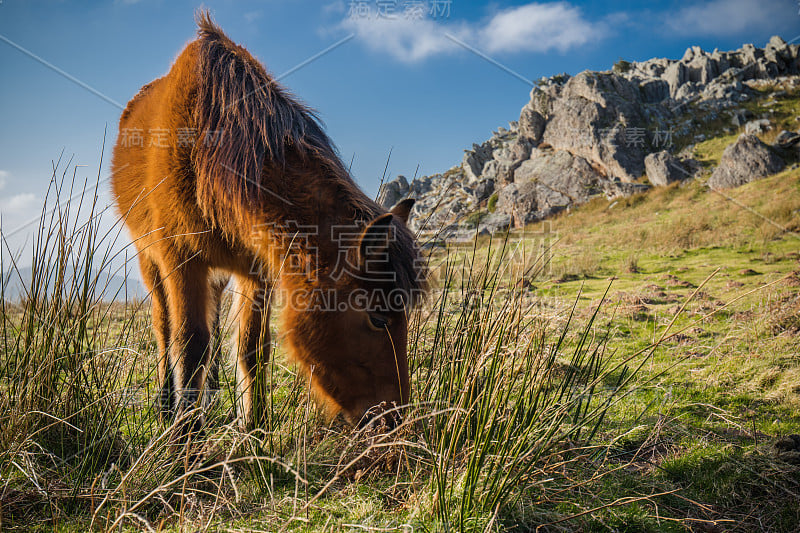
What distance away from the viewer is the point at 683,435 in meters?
2.81

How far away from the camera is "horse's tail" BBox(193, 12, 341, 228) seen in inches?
95.6

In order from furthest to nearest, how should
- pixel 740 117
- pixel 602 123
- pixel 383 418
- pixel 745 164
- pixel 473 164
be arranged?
pixel 473 164 < pixel 602 123 < pixel 740 117 < pixel 745 164 < pixel 383 418

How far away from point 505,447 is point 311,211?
1603 mm

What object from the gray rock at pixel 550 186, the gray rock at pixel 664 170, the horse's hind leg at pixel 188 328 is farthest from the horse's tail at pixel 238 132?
the gray rock at pixel 664 170

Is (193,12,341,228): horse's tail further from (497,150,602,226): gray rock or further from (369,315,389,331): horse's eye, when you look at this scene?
(497,150,602,226): gray rock

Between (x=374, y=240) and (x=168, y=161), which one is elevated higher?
(x=168, y=161)

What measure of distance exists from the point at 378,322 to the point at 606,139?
3368 centimetres

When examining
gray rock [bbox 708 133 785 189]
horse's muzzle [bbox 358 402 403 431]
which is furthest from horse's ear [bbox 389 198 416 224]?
gray rock [bbox 708 133 785 189]

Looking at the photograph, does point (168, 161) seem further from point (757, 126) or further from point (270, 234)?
point (757, 126)

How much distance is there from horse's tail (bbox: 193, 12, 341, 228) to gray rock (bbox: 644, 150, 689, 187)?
28.0 metres

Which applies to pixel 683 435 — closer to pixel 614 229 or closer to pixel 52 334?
pixel 52 334

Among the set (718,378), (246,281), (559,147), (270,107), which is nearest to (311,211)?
(270,107)

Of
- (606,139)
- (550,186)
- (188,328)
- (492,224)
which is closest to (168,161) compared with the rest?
(188,328)

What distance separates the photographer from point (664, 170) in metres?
25.2
